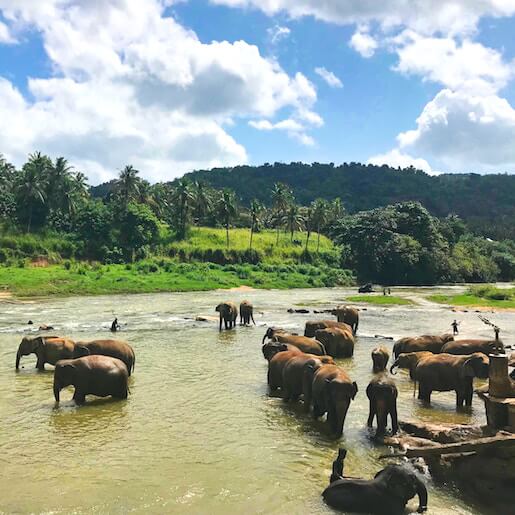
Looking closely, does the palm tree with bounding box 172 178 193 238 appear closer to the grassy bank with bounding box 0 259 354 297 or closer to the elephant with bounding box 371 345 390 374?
the grassy bank with bounding box 0 259 354 297

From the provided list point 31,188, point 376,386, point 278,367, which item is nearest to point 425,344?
point 278,367

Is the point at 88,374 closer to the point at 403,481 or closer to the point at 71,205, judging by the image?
the point at 403,481

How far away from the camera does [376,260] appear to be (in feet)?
284

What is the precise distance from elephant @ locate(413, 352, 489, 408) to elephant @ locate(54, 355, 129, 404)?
8028 millimetres

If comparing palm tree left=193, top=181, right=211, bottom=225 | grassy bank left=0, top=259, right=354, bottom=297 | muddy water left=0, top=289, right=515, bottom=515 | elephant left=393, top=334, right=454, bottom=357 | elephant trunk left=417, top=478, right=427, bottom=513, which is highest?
palm tree left=193, top=181, right=211, bottom=225

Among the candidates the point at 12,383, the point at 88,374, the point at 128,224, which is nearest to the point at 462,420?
the point at 88,374

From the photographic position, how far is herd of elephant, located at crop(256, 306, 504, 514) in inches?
322

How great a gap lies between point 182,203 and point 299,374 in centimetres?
8831

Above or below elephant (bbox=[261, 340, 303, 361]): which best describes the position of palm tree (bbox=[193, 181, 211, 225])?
above

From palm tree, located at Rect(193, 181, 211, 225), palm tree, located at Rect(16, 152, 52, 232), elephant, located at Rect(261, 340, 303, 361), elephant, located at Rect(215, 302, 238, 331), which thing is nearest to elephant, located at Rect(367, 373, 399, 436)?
elephant, located at Rect(261, 340, 303, 361)

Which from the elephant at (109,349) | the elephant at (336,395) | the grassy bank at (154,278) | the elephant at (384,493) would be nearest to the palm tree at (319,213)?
the grassy bank at (154,278)

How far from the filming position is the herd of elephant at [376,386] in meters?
8.17

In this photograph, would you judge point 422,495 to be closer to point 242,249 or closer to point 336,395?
point 336,395

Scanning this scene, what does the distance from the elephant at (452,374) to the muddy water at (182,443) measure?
43 cm
